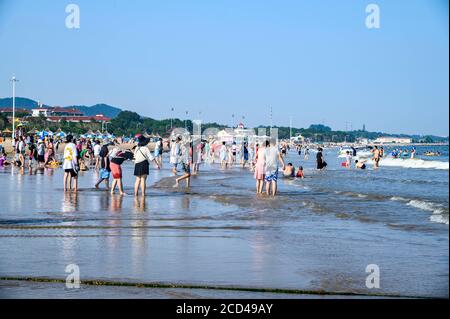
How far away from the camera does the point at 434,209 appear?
58.1 feet

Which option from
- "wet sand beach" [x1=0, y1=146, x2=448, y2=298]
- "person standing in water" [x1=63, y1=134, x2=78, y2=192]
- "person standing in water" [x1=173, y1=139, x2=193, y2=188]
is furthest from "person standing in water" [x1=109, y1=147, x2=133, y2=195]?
"person standing in water" [x1=173, y1=139, x2=193, y2=188]

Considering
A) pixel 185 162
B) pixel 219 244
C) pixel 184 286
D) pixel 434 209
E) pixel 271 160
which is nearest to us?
pixel 184 286

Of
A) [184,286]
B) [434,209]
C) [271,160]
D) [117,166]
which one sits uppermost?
[271,160]

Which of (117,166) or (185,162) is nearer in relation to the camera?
(117,166)

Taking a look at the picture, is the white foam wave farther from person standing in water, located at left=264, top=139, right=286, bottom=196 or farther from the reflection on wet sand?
the reflection on wet sand

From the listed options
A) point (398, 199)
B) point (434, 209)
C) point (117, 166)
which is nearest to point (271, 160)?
point (398, 199)

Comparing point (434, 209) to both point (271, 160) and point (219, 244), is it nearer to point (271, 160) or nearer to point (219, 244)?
point (271, 160)

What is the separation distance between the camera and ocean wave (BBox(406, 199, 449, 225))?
49.5 feet

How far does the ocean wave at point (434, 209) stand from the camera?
1509cm

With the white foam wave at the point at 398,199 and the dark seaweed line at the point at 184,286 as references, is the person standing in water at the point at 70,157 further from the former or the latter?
the dark seaweed line at the point at 184,286

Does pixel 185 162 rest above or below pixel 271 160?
below

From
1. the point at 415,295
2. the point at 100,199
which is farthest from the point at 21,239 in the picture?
the point at 100,199

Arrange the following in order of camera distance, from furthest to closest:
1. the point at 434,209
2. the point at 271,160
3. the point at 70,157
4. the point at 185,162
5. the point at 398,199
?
1. the point at 185,162
2. the point at 398,199
3. the point at 271,160
4. the point at 70,157
5. the point at 434,209
